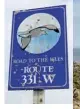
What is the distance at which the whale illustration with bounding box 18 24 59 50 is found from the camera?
1.82 meters

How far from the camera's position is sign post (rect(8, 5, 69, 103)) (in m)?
1.76

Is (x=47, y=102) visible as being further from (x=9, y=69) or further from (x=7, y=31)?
(x=7, y=31)

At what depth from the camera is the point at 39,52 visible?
1811 millimetres


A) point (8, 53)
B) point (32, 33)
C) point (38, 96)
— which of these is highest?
point (32, 33)

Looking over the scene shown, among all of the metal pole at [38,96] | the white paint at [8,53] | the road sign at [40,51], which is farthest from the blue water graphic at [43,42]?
the metal pole at [38,96]

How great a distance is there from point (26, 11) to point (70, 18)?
0.31 m

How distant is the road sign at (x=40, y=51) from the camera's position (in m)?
1.76

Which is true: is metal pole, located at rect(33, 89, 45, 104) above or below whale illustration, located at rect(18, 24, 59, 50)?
below

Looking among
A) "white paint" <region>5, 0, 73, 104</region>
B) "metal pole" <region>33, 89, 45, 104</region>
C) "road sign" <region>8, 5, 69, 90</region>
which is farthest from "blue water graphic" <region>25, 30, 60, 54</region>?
"metal pole" <region>33, 89, 45, 104</region>

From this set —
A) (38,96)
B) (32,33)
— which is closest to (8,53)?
(32,33)

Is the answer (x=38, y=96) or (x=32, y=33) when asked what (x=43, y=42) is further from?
(x=38, y=96)

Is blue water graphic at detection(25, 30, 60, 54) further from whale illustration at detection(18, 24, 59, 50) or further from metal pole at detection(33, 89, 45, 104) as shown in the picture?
metal pole at detection(33, 89, 45, 104)
